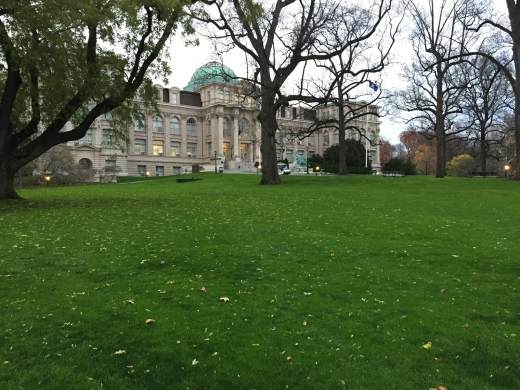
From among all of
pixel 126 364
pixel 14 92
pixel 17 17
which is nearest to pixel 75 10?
pixel 17 17

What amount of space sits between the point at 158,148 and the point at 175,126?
5753 mm

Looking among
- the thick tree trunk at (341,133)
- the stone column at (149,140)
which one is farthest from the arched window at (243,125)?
the thick tree trunk at (341,133)

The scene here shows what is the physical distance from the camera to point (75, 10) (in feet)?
48.4

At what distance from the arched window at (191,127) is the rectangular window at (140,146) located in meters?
9.61

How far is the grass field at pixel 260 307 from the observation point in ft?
12.7

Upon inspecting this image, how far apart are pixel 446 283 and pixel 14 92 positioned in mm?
17733

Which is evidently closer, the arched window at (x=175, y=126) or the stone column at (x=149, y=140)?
the stone column at (x=149, y=140)

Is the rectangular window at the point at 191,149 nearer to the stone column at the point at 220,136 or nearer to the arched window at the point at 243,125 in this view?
the stone column at the point at 220,136

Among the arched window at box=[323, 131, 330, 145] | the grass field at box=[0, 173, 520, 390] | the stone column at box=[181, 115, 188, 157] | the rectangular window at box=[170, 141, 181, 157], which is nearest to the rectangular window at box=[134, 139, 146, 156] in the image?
the rectangular window at box=[170, 141, 181, 157]

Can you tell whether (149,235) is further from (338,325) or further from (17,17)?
(17,17)

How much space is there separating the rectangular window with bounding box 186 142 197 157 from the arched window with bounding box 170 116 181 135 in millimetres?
3484

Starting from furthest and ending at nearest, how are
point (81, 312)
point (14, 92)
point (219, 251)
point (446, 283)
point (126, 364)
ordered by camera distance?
point (14, 92) → point (219, 251) → point (446, 283) → point (81, 312) → point (126, 364)

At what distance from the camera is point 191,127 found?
278 ft

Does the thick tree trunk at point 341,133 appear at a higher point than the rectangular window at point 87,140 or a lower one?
lower
